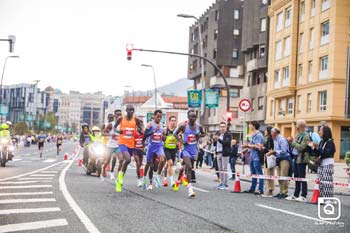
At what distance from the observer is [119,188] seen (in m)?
12.6

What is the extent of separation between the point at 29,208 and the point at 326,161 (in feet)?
21.4

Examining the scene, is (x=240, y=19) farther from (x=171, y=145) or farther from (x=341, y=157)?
(x=171, y=145)

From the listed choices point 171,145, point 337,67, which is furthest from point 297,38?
point 171,145

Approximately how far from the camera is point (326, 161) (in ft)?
39.8

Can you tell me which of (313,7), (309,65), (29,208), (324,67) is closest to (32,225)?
(29,208)

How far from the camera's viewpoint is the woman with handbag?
1197 cm

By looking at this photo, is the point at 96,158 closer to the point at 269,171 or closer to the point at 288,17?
the point at 269,171

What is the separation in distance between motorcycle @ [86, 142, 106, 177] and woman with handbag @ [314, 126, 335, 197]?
8243 mm

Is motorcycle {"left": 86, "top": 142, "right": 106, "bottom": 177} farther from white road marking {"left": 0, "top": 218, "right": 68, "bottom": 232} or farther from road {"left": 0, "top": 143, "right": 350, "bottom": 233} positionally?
white road marking {"left": 0, "top": 218, "right": 68, "bottom": 232}

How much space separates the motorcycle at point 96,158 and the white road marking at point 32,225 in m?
10.4

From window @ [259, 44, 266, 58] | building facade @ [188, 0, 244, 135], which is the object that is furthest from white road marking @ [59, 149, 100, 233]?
building facade @ [188, 0, 244, 135]

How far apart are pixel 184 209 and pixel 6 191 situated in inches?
174

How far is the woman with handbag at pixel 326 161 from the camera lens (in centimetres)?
1197

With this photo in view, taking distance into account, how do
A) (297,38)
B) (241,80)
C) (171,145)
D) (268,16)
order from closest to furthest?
1. (171,145)
2. (297,38)
3. (268,16)
4. (241,80)
